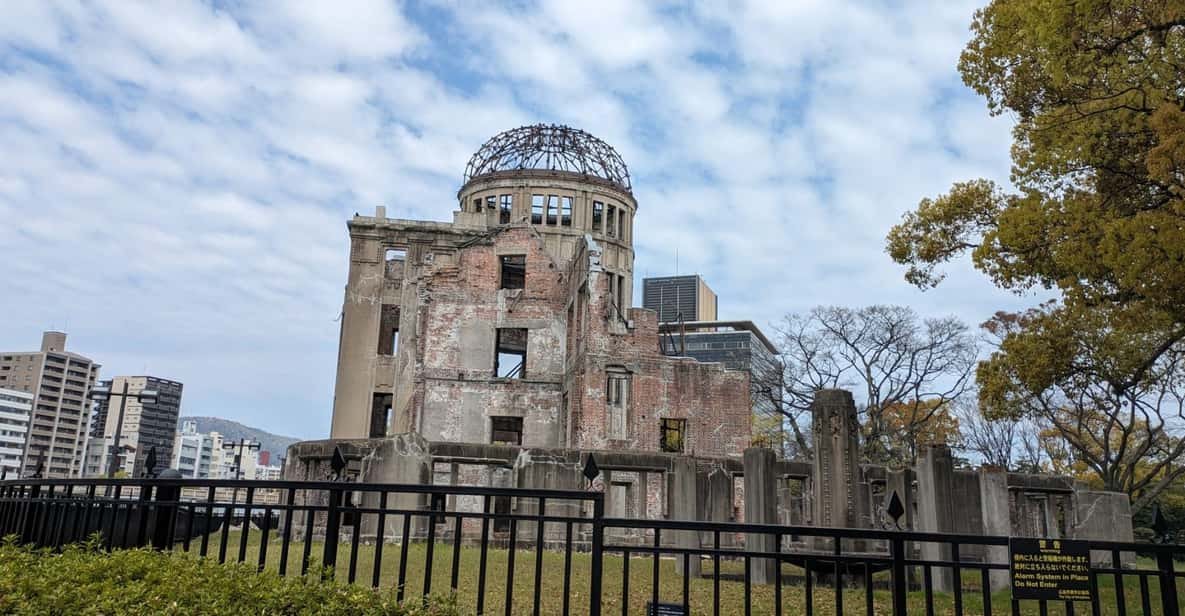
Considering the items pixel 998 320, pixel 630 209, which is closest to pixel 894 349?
pixel 998 320

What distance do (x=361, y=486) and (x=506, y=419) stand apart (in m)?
25.7

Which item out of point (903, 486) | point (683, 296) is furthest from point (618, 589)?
point (683, 296)

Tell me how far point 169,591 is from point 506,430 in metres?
27.2

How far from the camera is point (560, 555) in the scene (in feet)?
50.0

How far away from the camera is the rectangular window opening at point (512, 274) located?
107ft

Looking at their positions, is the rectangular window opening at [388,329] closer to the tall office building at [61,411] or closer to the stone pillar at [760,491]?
the stone pillar at [760,491]

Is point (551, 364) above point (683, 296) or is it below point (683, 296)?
below

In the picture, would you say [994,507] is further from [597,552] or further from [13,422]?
[13,422]

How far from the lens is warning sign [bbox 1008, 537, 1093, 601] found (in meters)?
4.94

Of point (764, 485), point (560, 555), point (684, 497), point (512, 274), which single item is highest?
point (512, 274)

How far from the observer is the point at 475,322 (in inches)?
1219

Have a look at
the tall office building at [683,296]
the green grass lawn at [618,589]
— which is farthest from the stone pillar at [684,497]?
the tall office building at [683,296]

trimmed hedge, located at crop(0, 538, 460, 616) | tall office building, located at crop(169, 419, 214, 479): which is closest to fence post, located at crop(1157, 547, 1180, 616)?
trimmed hedge, located at crop(0, 538, 460, 616)

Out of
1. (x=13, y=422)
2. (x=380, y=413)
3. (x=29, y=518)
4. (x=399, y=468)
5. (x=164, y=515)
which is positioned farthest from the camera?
(x=13, y=422)
